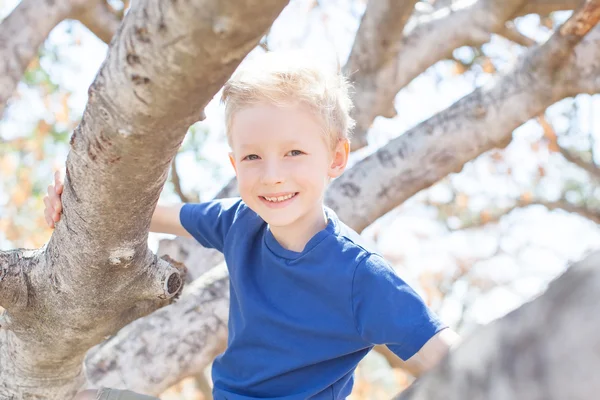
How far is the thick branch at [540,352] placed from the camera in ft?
1.52

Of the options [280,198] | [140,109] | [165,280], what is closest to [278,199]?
[280,198]

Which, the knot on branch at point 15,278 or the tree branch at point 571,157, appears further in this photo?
the tree branch at point 571,157

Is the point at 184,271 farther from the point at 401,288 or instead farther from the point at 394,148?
the point at 394,148

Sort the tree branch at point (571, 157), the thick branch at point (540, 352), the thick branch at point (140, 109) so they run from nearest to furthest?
the thick branch at point (540, 352), the thick branch at point (140, 109), the tree branch at point (571, 157)

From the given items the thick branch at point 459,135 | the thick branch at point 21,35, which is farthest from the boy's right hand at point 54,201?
the thick branch at point 21,35

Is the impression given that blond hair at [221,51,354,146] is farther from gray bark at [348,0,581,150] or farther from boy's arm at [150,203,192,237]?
gray bark at [348,0,581,150]

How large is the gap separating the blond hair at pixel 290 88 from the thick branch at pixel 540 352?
132 cm

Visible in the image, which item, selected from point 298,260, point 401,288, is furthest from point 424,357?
point 298,260

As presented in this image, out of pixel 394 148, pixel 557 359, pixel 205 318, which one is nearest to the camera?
pixel 557 359

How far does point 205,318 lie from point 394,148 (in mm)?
1131

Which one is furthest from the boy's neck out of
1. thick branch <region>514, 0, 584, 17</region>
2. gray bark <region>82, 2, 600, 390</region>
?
thick branch <region>514, 0, 584, 17</region>

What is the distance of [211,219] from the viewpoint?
7.23 ft

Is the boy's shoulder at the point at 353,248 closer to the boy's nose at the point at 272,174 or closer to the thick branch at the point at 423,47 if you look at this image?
the boy's nose at the point at 272,174

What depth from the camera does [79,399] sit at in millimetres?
2051
